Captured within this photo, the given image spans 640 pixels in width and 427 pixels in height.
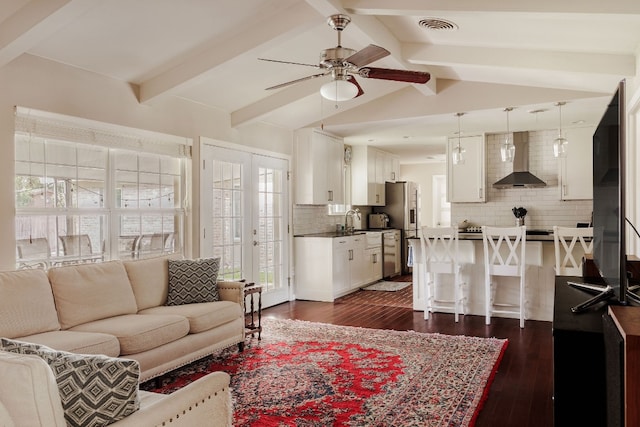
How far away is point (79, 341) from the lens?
296cm

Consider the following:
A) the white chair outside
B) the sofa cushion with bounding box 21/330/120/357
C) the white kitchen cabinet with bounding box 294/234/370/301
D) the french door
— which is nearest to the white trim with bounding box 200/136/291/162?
the french door

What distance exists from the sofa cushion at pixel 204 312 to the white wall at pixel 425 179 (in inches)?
336

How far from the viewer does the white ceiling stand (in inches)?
129

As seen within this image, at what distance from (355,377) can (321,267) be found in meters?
3.32

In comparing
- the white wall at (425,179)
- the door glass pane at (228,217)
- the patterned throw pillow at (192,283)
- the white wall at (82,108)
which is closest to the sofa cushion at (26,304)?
the white wall at (82,108)

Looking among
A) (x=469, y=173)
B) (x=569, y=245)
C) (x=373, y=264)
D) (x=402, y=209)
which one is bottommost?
(x=373, y=264)

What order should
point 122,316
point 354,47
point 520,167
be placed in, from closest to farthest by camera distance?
point 122,316 < point 354,47 < point 520,167

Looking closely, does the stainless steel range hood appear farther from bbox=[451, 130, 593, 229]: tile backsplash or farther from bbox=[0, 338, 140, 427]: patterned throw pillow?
bbox=[0, 338, 140, 427]: patterned throw pillow

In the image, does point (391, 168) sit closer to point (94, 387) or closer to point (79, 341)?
point (79, 341)

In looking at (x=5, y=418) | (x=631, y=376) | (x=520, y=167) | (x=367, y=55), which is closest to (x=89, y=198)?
(x=367, y=55)

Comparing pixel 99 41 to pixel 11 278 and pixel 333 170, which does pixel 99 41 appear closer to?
pixel 11 278

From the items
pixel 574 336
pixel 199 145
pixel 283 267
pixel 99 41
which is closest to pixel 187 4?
pixel 99 41

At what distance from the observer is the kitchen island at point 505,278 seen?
17.7 feet

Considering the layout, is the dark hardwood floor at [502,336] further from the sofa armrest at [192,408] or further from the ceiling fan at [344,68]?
the ceiling fan at [344,68]
